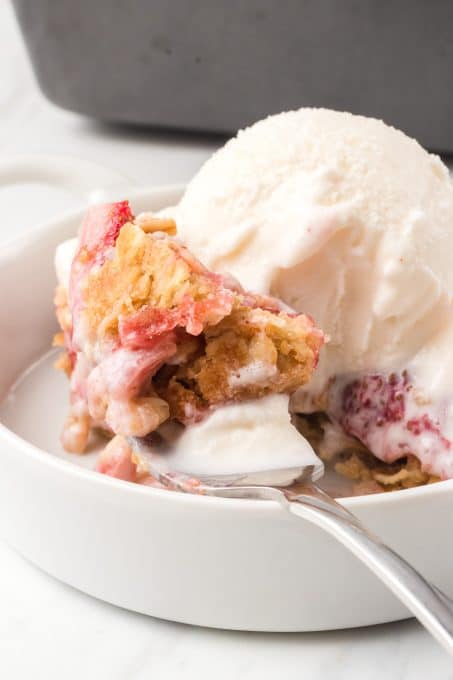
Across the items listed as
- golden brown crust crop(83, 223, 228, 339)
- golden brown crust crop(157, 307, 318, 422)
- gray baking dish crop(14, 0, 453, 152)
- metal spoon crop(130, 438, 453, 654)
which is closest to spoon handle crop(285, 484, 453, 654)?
metal spoon crop(130, 438, 453, 654)

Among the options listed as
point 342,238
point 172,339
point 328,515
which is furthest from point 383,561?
point 342,238

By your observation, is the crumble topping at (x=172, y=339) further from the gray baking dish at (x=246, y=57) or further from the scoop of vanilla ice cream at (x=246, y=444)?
→ the gray baking dish at (x=246, y=57)

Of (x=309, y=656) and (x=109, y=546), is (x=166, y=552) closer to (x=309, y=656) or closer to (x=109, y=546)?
(x=109, y=546)

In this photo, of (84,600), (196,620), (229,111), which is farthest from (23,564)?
(229,111)

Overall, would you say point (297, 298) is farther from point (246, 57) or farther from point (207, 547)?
point (246, 57)

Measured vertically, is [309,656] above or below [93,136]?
above

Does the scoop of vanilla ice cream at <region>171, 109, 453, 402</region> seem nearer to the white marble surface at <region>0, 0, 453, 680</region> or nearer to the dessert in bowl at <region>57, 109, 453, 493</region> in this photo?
the dessert in bowl at <region>57, 109, 453, 493</region>
